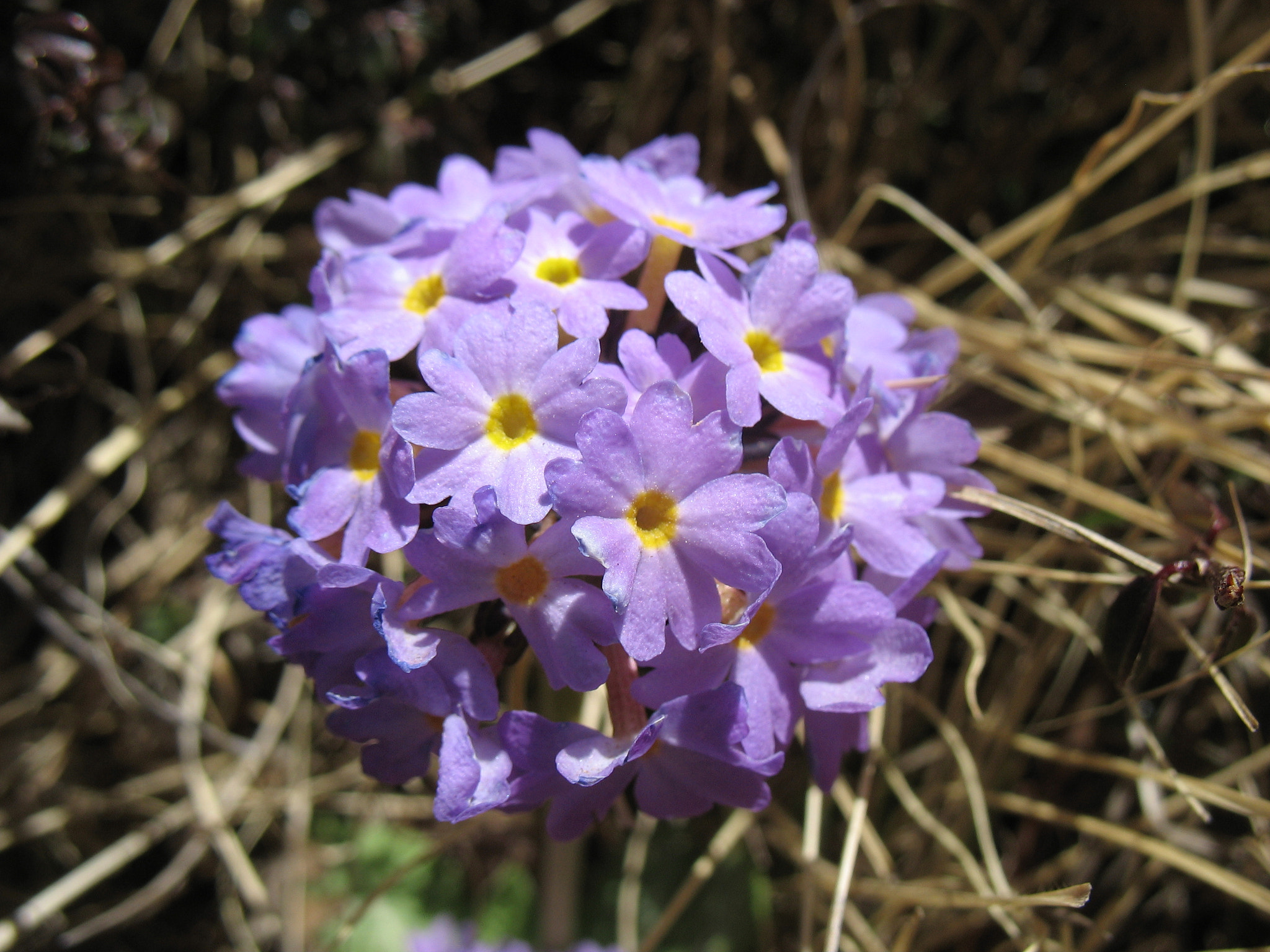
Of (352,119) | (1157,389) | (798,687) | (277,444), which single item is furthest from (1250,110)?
(277,444)

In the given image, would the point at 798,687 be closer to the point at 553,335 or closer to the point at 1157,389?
the point at 553,335

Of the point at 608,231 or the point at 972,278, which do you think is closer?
the point at 608,231

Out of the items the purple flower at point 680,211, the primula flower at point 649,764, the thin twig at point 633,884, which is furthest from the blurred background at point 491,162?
the purple flower at point 680,211

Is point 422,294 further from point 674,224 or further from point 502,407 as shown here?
point 674,224

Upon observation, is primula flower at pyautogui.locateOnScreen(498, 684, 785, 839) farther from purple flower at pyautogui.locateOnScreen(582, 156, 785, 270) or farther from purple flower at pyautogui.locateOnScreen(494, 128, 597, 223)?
purple flower at pyautogui.locateOnScreen(494, 128, 597, 223)

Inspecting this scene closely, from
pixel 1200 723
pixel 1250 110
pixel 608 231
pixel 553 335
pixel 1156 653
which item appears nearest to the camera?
pixel 553 335

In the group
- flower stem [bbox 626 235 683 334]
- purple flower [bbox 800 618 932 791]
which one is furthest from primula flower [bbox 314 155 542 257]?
purple flower [bbox 800 618 932 791]

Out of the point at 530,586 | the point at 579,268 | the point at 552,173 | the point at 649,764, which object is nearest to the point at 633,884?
the point at 649,764

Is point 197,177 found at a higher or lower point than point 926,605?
higher
